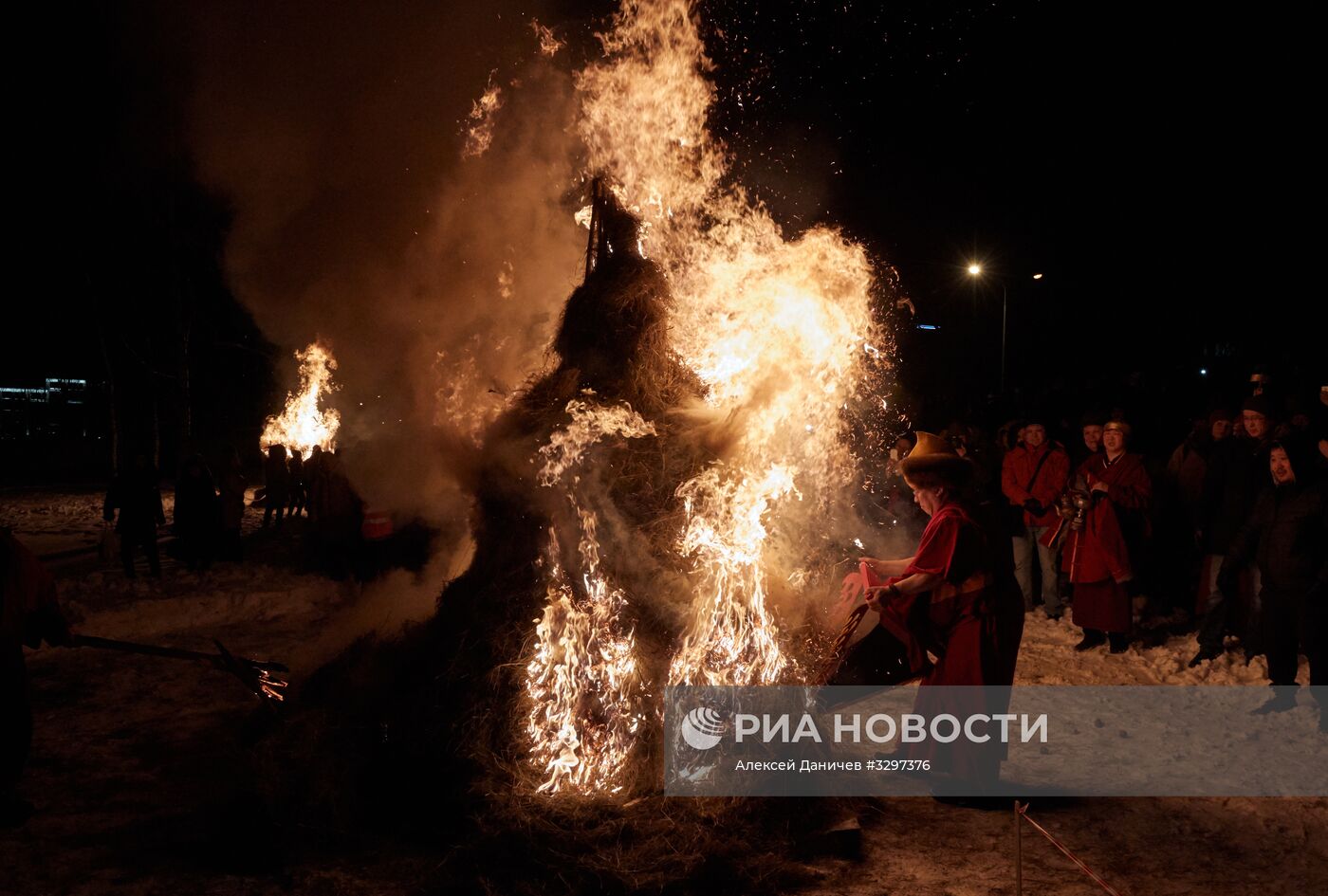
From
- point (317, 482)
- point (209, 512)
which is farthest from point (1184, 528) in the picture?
point (209, 512)

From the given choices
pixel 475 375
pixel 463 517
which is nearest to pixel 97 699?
pixel 463 517

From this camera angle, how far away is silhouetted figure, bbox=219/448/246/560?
11.9 m

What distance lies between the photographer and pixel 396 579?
729 cm

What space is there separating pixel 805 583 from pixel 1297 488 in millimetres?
3624

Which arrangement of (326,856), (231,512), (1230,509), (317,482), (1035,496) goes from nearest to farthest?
(326,856) → (1230,509) → (1035,496) → (317,482) → (231,512)

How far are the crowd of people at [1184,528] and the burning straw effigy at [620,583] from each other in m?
1.07

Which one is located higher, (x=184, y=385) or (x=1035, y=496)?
(x=184, y=385)

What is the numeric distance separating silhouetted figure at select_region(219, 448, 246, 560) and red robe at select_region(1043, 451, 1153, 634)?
10863mm

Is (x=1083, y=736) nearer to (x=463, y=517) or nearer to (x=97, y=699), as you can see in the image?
(x=463, y=517)

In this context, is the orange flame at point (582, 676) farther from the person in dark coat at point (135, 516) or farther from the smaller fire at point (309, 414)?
the person in dark coat at point (135, 516)

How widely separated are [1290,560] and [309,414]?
570 inches

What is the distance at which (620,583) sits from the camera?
495 centimetres

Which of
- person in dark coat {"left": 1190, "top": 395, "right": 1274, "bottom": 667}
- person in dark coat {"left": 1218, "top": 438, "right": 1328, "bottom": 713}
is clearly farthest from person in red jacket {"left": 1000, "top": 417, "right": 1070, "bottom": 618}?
person in dark coat {"left": 1218, "top": 438, "right": 1328, "bottom": 713}

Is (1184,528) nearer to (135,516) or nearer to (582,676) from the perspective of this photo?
(582,676)
